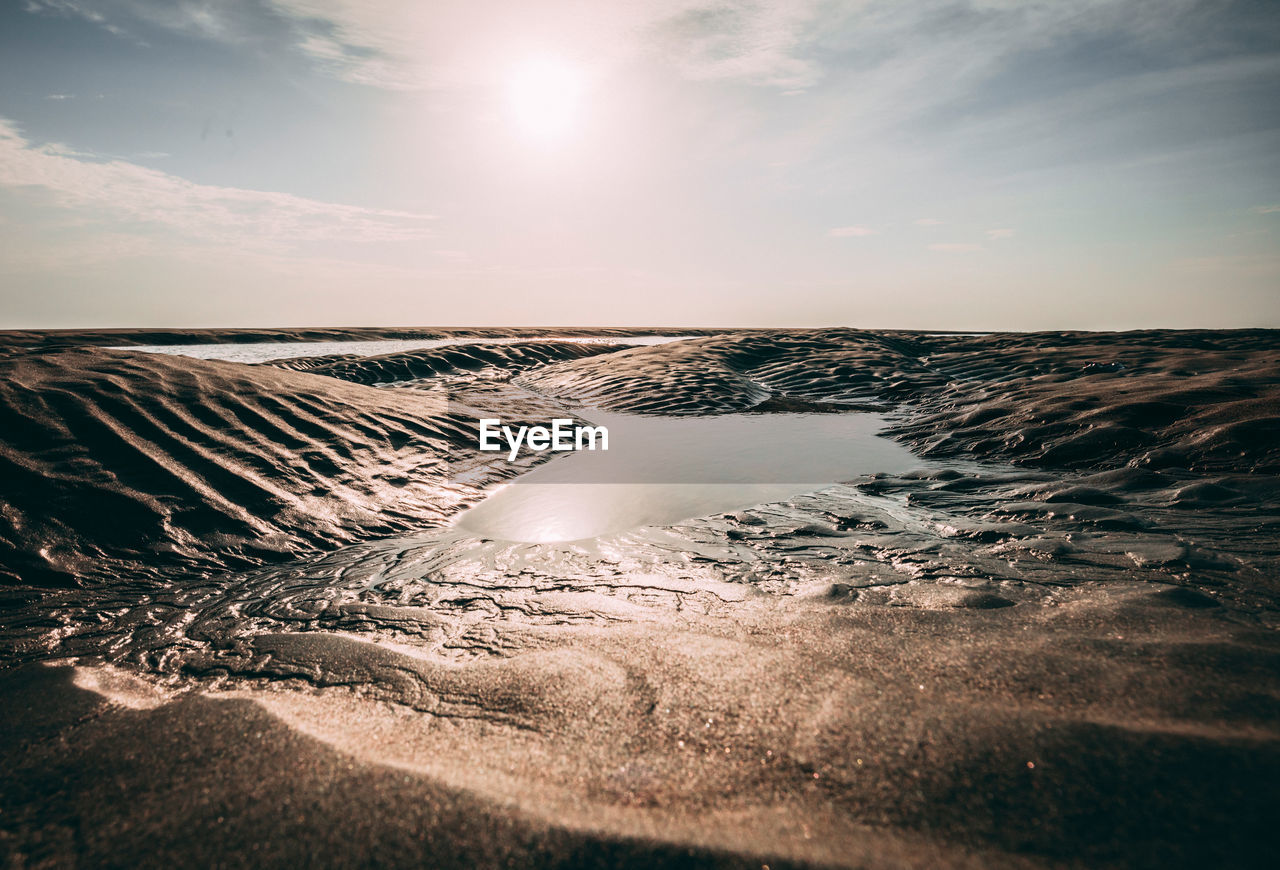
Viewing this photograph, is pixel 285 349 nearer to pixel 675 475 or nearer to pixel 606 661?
pixel 675 475

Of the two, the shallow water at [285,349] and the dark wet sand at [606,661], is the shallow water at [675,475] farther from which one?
the shallow water at [285,349]

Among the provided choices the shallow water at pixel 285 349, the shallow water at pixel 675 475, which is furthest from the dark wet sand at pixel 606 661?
the shallow water at pixel 285 349

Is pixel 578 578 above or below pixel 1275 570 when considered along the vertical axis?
below

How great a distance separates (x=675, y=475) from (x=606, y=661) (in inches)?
212

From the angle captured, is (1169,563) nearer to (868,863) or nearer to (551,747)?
(868,863)

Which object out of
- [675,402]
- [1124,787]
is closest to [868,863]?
[1124,787]

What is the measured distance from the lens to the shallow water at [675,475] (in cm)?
615

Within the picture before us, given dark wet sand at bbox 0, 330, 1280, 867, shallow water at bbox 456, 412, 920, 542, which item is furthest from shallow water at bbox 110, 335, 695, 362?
dark wet sand at bbox 0, 330, 1280, 867

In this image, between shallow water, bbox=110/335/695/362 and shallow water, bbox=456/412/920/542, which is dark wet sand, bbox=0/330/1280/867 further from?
shallow water, bbox=110/335/695/362

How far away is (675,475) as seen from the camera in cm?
813

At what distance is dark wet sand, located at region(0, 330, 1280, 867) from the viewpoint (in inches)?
67.7

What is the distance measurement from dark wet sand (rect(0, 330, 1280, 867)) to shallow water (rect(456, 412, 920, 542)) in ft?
1.69

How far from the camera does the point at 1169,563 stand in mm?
3854

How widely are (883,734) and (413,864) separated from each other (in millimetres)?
1602
